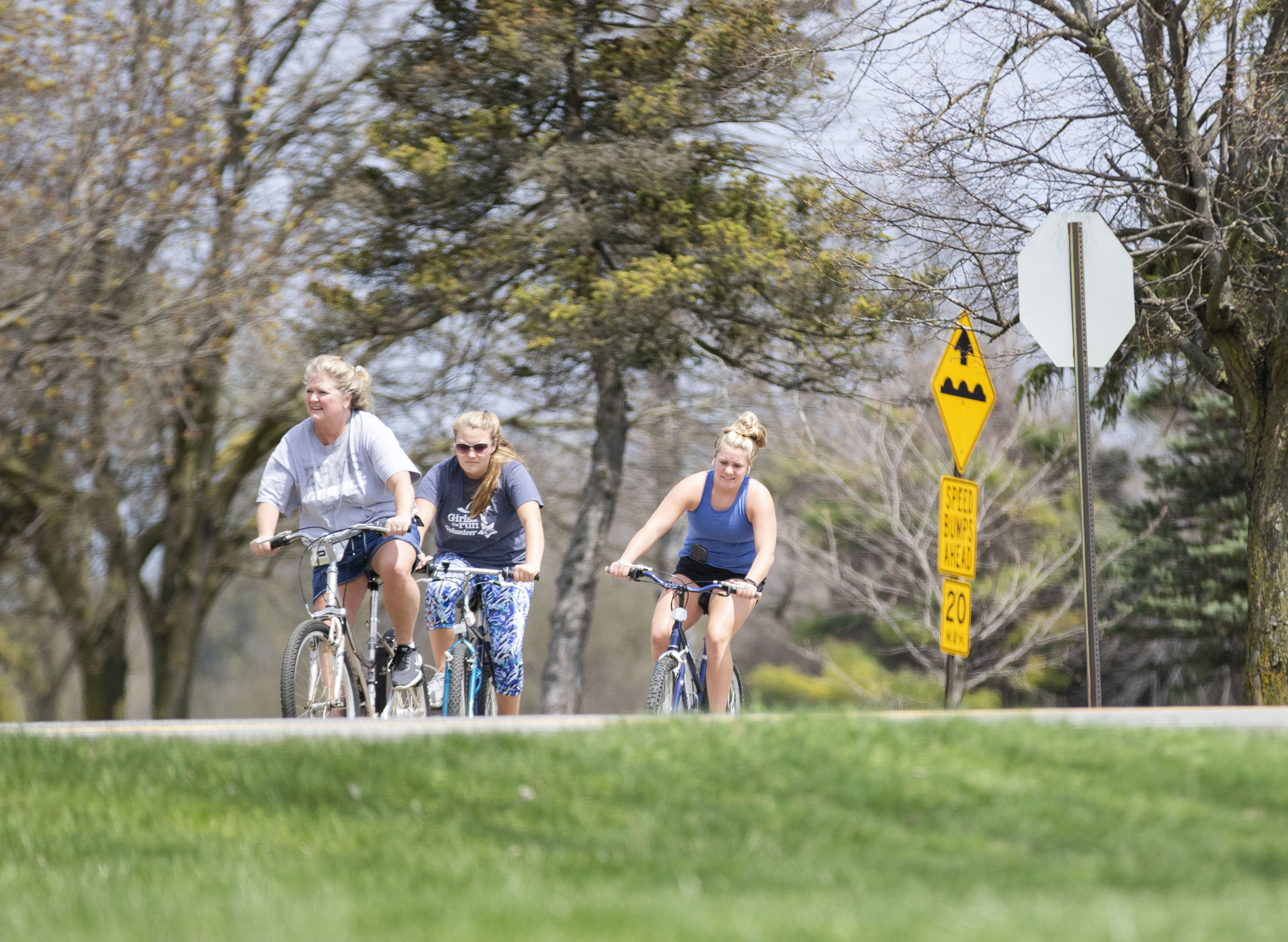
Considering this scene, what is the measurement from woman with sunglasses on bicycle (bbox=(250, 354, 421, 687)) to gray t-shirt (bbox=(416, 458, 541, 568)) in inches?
22.1

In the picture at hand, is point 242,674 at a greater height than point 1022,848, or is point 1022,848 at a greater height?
point 1022,848

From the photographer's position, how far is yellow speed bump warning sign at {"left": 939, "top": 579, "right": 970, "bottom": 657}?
823cm

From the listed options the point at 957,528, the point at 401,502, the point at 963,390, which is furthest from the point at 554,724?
the point at 963,390

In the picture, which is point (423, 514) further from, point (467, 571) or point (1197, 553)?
point (1197, 553)

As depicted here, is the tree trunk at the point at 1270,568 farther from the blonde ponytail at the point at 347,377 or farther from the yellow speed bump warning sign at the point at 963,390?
the blonde ponytail at the point at 347,377

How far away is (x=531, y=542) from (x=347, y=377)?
1363 millimetres

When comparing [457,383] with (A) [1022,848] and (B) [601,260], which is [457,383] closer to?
(B) [601,260]

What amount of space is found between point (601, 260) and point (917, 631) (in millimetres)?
13419

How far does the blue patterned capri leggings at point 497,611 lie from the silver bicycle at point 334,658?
32 cm

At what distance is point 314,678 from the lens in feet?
23.3

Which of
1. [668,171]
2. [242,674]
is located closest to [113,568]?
[668,171]

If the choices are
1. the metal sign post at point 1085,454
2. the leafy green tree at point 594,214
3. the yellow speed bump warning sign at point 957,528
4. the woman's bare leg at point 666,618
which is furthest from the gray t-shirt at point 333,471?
the leafy green tree at point 594,214

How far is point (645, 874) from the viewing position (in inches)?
156

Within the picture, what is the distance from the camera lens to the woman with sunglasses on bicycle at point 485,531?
7.83 metres
